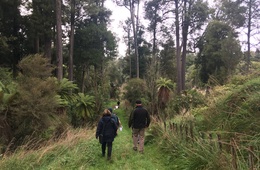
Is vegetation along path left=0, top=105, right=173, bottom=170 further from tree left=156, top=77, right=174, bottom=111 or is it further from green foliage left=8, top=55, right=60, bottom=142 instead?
tree left=156, top=77, right=174, bottom=111

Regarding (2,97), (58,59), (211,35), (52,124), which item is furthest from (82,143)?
(211,35)

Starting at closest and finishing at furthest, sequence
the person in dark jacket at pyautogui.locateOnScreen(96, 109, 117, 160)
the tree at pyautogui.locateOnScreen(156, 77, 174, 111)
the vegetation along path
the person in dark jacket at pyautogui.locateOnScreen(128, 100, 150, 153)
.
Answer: the vegetation along path, the person in dark jacket at pyautogui.locateOnScreen(96, 109, 117, 160), the person in dark jacket at pyautogui.locateOnScreen(128, 100, 150, 153), the tree at pyautogui.locateOnScreen(156, 77, 174, 111)

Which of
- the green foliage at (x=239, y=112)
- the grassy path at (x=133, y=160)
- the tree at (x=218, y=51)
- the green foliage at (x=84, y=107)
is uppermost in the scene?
the tree at (x=218, y=51)

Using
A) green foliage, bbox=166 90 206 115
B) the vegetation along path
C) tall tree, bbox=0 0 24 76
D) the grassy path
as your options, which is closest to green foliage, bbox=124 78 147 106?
green foliage, bbox=166 90 206 115

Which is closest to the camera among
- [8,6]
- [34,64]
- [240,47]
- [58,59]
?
[34,64]

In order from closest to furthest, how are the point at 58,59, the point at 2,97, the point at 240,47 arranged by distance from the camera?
the point at 2,97, the point at 58,59, the point at 240,47

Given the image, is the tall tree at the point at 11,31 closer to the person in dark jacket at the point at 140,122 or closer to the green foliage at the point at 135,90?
the green foliage at the point at 135,90

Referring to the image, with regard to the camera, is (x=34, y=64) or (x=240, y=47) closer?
(x=34, y=64)

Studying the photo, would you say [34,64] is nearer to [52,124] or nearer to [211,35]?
[52,124]

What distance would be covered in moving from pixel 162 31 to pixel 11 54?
1546cm

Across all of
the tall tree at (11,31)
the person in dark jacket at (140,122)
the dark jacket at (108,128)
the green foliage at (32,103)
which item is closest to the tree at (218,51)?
the person in dark jacket at (140,122)

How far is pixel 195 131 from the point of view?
22.1 ft

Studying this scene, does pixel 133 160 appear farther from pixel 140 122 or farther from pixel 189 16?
pixel 189 16

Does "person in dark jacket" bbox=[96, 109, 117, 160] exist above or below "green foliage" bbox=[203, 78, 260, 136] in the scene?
below
